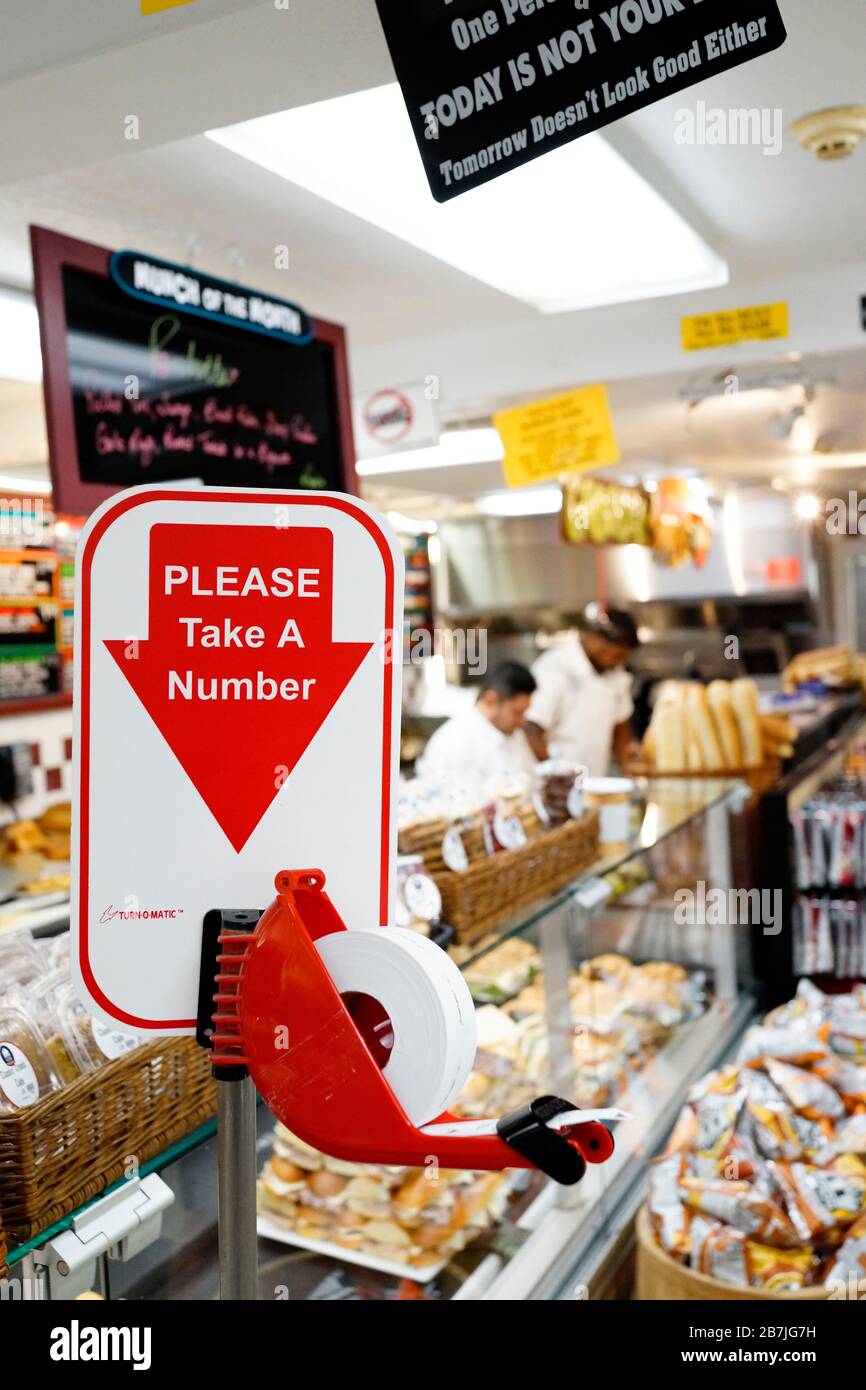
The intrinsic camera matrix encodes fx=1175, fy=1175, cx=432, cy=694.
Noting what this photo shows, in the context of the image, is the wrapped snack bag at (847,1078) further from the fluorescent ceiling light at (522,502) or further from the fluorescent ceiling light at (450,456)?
the fluorescent ceiling light at (522,502)

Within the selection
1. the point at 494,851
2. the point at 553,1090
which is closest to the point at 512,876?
the point at 494,851

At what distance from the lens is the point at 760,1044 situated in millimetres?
3021

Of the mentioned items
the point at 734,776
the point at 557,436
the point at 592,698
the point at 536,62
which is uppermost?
the point at 536,62

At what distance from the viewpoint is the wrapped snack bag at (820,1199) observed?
7.64 ft

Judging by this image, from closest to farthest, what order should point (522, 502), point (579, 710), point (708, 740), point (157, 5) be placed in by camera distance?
point (157, 5), point (708, 740), point (579, 710), point (522, 502)

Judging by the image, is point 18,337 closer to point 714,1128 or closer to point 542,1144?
point 714,1128

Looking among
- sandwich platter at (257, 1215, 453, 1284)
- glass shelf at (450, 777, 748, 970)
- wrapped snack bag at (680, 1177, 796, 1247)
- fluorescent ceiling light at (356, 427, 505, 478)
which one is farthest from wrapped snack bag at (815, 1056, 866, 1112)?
fluorescent ceiling light at (356, 427, 505, 478)

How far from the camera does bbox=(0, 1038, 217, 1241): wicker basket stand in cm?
122

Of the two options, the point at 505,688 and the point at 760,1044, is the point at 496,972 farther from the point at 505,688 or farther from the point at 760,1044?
the point at 505,688

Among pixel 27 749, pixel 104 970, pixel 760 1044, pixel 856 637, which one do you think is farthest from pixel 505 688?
pixel 856 637

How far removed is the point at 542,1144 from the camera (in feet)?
2.82

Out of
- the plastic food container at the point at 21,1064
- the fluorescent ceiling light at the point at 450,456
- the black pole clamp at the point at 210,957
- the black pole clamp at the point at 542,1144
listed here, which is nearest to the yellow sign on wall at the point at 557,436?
the fluorescent ceiling light at the point at 450,456

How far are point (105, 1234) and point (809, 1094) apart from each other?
194cm

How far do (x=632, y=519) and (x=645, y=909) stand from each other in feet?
10.3
